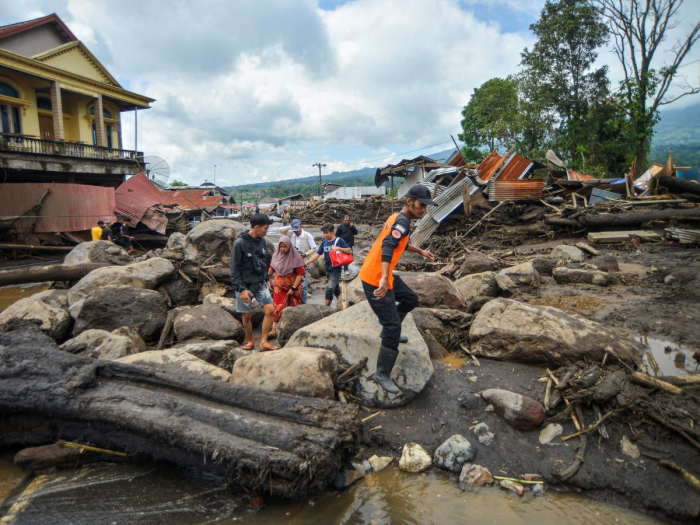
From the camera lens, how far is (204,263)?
7906 mm

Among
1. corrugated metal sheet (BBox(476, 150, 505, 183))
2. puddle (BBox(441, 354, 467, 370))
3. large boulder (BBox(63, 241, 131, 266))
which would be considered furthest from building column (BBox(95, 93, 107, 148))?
puddle (BBox(441, 354, 467, 370))

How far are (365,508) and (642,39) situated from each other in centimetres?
2725

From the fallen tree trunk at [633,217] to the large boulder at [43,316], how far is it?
1328 cm

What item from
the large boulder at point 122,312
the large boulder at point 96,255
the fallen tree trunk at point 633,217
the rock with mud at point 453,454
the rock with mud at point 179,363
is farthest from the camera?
the fallen tree trunk at point 633,217

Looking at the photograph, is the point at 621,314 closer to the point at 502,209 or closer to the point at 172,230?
the point at 502,209

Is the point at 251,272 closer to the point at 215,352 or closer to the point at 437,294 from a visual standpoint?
the point at 215,352

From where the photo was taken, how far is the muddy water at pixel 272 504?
106 inches

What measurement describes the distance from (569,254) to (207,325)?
8.38 m

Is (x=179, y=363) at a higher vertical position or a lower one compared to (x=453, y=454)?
higher

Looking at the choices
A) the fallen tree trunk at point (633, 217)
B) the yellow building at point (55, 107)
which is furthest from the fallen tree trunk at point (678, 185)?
the yellow building at point (55, 107)

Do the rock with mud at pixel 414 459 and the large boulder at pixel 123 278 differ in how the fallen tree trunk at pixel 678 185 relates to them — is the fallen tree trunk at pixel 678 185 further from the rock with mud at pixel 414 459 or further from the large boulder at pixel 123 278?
the large boulder at pixel 123 278

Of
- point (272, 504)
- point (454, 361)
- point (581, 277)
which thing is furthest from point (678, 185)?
point (272, 504)

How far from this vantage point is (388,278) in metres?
3.56

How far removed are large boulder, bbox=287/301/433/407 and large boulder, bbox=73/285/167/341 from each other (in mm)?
2822
